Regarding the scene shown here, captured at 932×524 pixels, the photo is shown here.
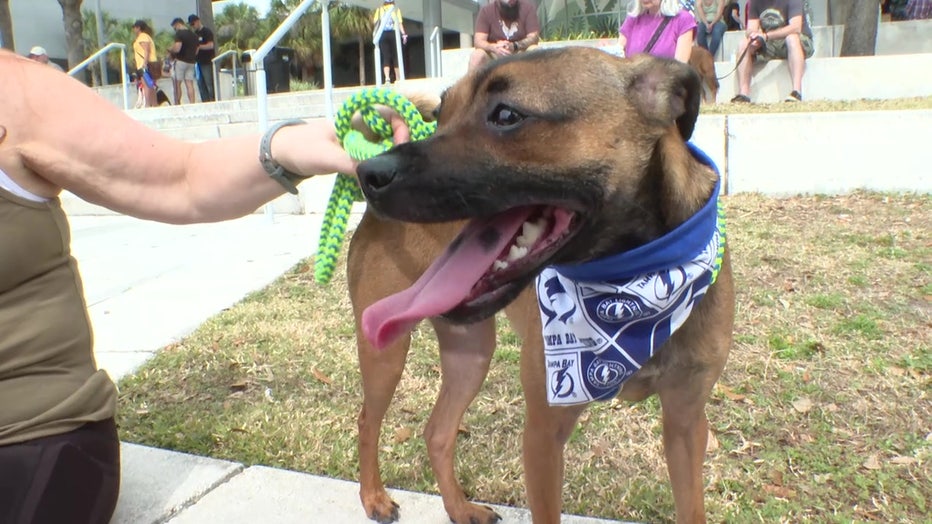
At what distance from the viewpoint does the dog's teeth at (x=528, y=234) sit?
6.86 feet

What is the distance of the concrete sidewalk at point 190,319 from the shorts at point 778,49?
6486 mm

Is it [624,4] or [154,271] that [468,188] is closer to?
[154,271]

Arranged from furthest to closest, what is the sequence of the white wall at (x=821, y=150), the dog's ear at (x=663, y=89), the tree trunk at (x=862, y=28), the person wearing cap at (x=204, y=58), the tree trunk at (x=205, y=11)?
the tree trunk at (x=205, y=11)
the person wearing cap at (x=204, y=58)
the tree trunk at (x=862, y=28)
the white wall at (x=821, y=150)
the dog's ear at (x=663, y=89)

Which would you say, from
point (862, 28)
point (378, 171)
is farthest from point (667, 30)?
point (862, 28)

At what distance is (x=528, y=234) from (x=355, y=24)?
37258 mm

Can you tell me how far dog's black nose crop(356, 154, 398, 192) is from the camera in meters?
1.92

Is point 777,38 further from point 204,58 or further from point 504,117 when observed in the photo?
point 204,58

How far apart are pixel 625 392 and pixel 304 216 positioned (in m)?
6.44

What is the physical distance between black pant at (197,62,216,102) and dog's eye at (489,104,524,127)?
18.7 m

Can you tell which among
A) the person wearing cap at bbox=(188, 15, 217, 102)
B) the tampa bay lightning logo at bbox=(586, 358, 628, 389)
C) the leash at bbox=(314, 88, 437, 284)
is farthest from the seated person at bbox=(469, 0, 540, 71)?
the person wearing cap at bbox=(188, 15, 217, 102)

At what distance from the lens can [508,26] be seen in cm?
898

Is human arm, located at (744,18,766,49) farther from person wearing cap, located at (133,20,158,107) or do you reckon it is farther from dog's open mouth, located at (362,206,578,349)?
person wearing cap, located at (133,20,158,107)

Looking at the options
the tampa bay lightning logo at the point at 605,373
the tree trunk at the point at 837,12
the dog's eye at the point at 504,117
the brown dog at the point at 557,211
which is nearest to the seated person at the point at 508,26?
the brown dog at the point at 557,211

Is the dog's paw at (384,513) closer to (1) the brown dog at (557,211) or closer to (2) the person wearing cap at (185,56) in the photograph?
(1) the brown dog at (557,211)
